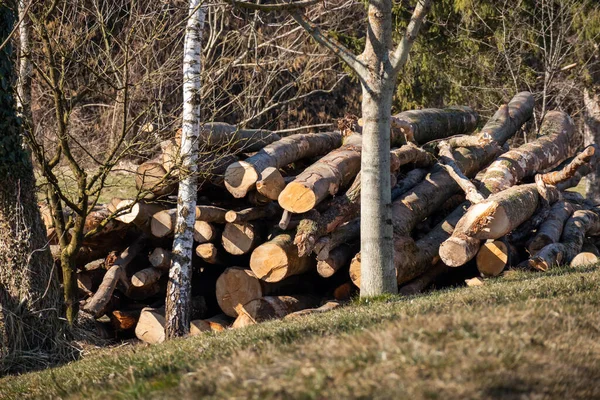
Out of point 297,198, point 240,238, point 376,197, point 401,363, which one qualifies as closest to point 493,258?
point 376,197

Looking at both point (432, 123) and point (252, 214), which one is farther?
point (432, 123)

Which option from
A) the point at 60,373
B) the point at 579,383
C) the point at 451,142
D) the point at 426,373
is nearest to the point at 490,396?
the point at 426,373

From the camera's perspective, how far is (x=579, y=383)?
3982mm

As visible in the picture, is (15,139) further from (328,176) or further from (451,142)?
(451,142)

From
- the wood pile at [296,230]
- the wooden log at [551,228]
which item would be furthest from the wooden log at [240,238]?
the wooden log at [551,228]

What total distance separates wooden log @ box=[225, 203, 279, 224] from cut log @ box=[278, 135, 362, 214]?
26.3 inches

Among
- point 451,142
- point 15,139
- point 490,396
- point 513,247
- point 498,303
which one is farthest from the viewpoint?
point 451,142

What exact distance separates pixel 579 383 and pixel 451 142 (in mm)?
9412

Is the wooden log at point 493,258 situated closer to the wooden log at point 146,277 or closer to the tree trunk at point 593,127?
the wooden log at point 146,277

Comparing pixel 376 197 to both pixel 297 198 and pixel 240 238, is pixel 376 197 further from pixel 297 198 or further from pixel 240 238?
pixel 240 238

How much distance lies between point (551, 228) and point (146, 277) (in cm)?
622

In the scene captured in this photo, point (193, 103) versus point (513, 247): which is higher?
point (193, 103)

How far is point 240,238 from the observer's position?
34.0 ft

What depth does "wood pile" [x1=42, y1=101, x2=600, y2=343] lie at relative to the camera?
1016 cm
